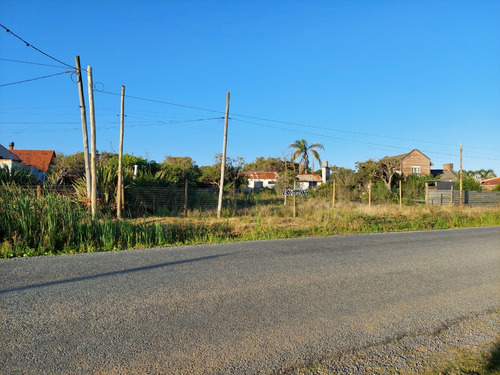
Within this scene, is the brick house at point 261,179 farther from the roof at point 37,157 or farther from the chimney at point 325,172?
the roof at point 37,157

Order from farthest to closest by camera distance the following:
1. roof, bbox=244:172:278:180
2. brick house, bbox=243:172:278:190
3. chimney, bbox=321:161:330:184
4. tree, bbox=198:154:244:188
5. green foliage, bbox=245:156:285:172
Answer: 1. green foliage, bbox=245:156:285:172
2. roof, bbox=244:172:278:180
3. brick house, bbox=243:172:278:190
4. chimney, bbox=321:161:330:184
5. tree, bbox=198:154:244:188

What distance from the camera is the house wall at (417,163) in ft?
198

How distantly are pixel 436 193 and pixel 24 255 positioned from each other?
2639 centimetres

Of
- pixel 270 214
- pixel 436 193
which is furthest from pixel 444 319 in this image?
pixel 436 193

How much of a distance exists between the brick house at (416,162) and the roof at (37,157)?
5046cm

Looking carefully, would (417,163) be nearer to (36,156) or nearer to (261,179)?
(261,179)

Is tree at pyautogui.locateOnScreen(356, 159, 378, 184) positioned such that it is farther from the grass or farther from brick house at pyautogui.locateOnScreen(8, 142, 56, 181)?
brick house at pyautogui.locateOnScreen(8, 142, 56, 181)

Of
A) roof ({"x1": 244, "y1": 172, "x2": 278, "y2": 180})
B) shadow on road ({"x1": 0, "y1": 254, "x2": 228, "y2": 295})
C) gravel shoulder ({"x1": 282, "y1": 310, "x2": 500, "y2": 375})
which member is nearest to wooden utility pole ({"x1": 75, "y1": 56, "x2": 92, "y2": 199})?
shadow on road ({"x1": 0, "y1": 254, "x2": 228, "y2": 295})

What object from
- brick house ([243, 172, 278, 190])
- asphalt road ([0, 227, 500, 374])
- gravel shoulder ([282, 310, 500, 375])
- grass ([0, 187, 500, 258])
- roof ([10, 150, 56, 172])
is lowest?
gravel shoulder ([282, 310, 500, 375])

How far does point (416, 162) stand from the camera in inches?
2402

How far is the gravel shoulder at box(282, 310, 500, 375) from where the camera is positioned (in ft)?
10.7

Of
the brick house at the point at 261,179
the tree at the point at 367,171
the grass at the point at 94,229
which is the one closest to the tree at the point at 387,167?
the tree at the point at 367,171

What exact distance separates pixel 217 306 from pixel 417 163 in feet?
206

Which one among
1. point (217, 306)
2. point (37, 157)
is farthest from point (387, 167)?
point (217, 306)
